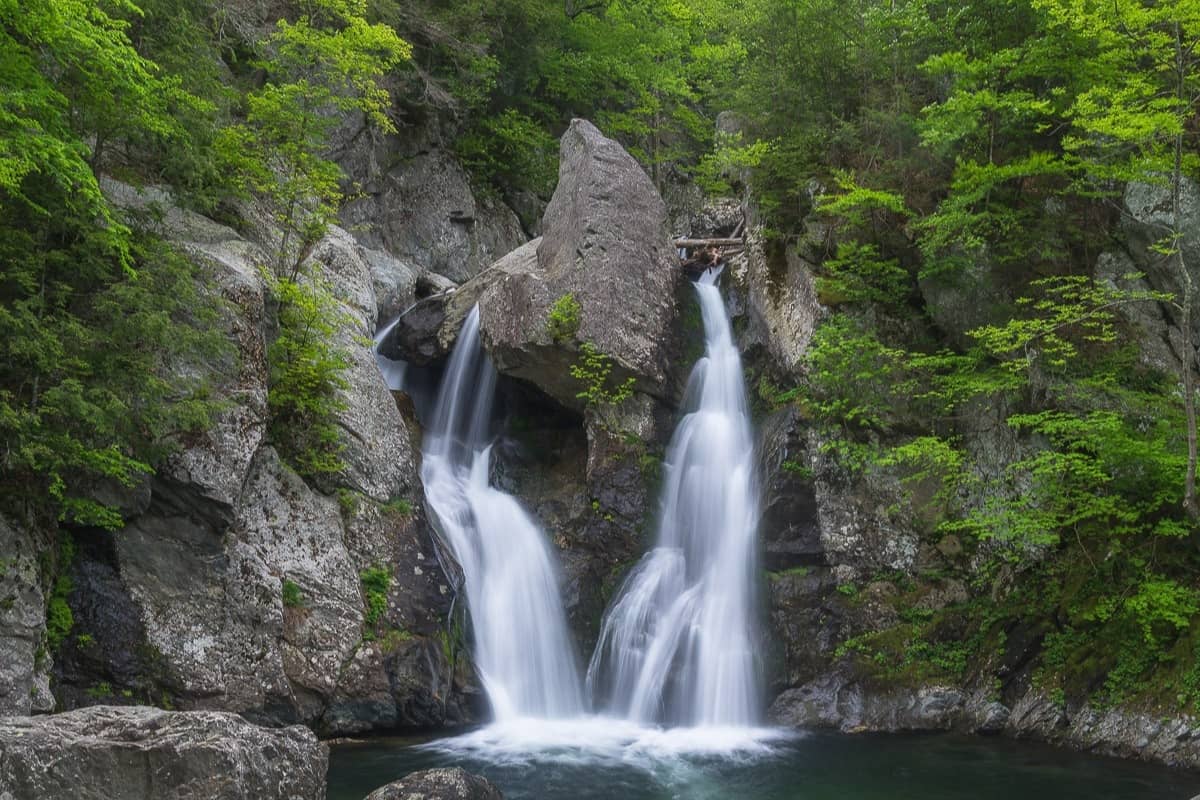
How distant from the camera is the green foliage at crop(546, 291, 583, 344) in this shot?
1373cm

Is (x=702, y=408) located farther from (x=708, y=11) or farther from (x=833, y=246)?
(x=708, y=11)

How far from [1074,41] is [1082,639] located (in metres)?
7.44

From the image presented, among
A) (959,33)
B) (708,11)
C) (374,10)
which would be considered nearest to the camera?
(959,33)

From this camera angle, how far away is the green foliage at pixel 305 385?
11570 mm

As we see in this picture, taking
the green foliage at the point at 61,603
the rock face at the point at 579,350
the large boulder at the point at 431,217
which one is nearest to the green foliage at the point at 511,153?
the large boulder at the point at 431,217

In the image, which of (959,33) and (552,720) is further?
(959,33)

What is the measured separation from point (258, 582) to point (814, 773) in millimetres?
6546

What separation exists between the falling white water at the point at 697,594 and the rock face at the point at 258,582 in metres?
2.41

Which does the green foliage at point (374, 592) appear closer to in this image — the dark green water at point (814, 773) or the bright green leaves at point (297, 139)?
the dark green water at point (814, 773)

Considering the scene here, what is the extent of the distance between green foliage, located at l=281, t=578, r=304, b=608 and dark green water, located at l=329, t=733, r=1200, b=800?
1734 mm

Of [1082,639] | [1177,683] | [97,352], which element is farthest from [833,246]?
[97,352]

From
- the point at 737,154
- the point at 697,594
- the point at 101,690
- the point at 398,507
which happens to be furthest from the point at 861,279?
the point at 101,690

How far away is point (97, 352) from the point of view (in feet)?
28.5

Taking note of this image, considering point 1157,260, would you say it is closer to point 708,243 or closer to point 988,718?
point 988,718
